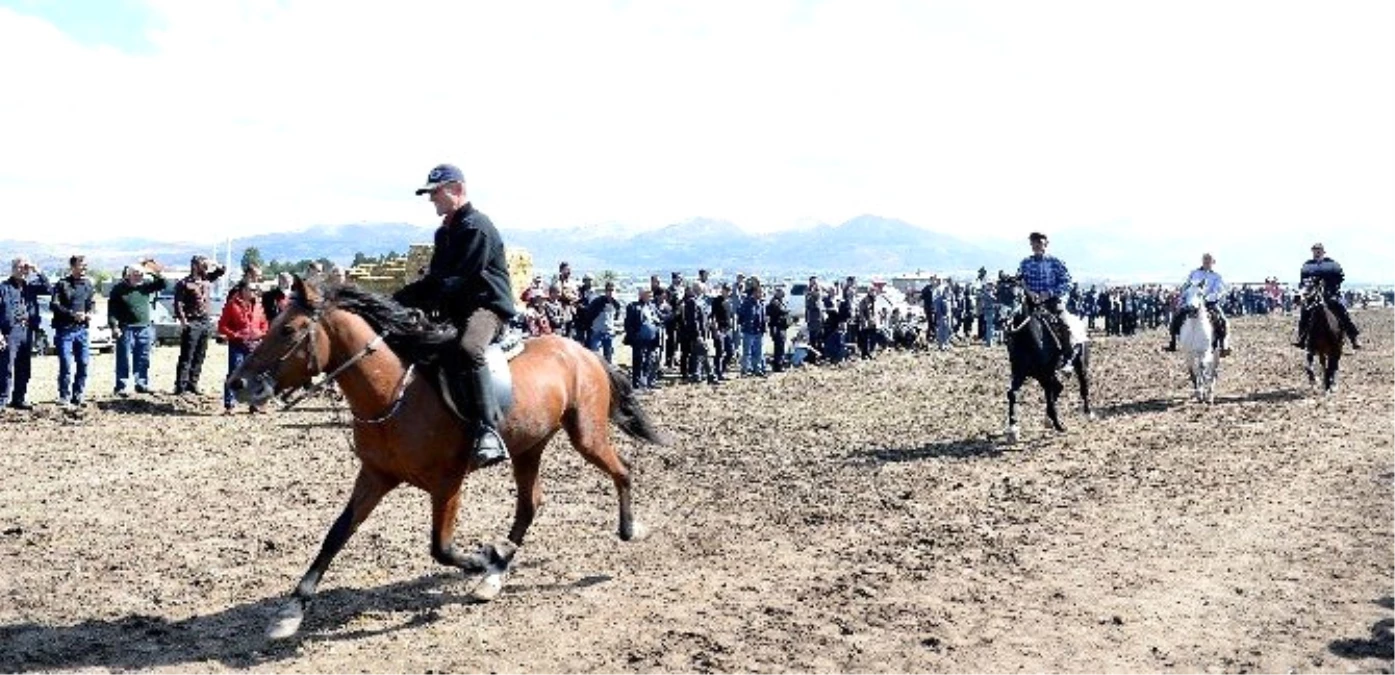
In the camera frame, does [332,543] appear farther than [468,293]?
No

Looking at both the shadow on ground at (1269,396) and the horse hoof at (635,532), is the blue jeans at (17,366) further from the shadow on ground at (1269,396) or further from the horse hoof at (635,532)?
the shadow on ground at (1269,396)

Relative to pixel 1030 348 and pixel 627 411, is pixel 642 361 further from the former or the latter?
pixel 627 411

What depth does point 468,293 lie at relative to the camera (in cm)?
747

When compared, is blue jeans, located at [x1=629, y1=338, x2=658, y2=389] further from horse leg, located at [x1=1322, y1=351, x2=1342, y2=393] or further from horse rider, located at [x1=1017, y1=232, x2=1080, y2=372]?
horse leg, located at [x1=1322, y1=351, x2=1342, y2=393]

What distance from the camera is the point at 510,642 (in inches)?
262

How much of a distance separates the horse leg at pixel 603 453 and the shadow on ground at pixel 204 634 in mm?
1348

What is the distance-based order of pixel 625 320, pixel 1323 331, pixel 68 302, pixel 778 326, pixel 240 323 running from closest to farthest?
pixel 68 302 < pixel 240 323 < pixel 1323 331 < pixel 625 320 < pixel 778 326

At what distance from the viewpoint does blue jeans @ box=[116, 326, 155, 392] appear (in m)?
17.6

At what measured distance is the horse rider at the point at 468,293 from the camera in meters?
7.09

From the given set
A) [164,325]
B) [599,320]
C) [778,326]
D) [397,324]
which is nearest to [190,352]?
[599,320]

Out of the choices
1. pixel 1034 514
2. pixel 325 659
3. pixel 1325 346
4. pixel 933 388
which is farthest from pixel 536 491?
pixel 1325 346

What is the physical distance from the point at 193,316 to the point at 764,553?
12.6m

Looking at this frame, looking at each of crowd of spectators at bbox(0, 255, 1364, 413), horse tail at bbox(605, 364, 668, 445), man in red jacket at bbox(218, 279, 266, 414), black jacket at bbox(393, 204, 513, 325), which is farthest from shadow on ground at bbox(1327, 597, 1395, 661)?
man in red jacket at bbox(218, 279, 266, 414)

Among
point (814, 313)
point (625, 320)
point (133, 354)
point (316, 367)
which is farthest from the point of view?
point (814, 313)
